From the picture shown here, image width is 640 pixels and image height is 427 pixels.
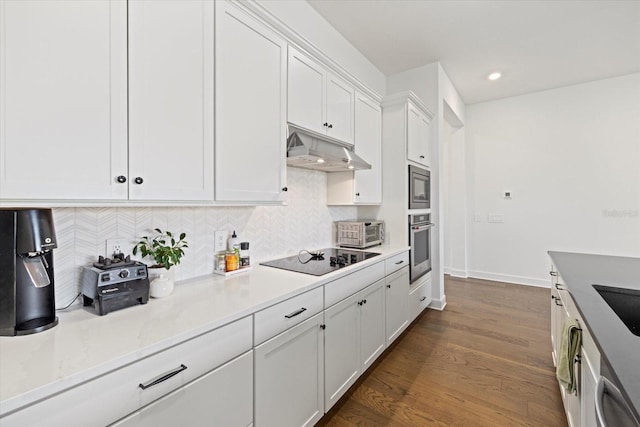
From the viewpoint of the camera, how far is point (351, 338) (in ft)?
6.23

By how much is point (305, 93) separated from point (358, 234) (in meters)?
1.34

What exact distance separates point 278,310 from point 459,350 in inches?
81.1

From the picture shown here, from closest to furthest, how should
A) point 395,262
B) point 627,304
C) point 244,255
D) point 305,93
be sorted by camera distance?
1. point 627,304
2. point 244,255
3. point 305,93
4. point 395,262

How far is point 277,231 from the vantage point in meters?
2.22

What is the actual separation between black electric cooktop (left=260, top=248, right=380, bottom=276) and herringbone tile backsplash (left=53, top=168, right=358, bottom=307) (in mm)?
123

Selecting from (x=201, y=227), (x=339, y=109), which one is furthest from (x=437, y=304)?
(x=201, y=227)

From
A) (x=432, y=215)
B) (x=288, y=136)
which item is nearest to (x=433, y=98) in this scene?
(x=432, y=215)

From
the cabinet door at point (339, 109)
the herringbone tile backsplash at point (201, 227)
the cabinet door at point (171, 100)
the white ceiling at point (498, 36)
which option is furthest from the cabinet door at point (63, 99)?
the white ceiling at point (498, 36)

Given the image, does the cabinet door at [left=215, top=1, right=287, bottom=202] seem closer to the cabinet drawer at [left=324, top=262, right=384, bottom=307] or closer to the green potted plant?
the green potted plant

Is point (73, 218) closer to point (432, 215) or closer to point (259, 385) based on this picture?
point (259, 385)

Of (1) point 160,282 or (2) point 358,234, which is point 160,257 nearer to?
(1) point 160,282

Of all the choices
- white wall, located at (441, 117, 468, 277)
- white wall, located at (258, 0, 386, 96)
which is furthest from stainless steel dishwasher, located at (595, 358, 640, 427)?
white wall, located at (441, 117, 468, 277)

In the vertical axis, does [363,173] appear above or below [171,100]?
below

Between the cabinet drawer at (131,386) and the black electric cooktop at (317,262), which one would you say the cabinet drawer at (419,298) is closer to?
the black electric cooktop at (317,262)
